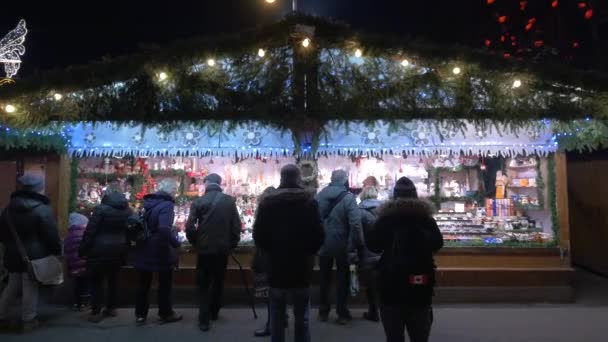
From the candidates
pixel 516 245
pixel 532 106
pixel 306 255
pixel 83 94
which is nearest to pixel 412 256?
pixel 306 255

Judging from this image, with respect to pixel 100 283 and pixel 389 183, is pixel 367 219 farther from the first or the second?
pixel 100 283

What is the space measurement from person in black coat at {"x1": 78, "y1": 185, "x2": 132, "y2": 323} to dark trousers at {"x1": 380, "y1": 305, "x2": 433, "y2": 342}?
3.74 m

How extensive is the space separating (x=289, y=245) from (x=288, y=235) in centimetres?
9

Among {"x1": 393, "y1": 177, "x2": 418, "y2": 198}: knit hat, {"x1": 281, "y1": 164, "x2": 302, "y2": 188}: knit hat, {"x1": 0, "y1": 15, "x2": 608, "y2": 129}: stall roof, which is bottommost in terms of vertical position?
{"x1": 393, "y1": 177, "x2": 418, "y2": 198}: knit hat

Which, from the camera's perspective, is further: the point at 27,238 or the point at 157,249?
the point at 157,249

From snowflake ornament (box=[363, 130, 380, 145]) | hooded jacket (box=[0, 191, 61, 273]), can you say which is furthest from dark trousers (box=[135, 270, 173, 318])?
snowflake ornament (box=[363, 130, 380, 145])

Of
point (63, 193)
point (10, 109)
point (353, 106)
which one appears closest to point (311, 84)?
point (353, 106)

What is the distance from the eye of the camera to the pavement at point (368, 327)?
17.3ft

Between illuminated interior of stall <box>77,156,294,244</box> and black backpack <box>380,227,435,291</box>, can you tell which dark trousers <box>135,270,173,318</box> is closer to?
illuminated interior of stall <box>77,156,294,244</box>

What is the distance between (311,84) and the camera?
6215mm

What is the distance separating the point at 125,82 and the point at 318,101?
2.64 meters

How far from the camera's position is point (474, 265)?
706 centimetres

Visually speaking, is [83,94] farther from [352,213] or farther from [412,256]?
[412,256]

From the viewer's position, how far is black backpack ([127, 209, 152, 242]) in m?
5.54
